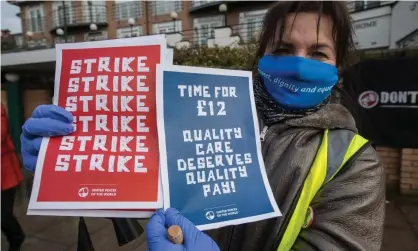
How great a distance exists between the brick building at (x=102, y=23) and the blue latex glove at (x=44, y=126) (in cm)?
799

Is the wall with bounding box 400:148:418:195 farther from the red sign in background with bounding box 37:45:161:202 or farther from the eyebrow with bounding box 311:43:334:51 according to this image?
the red sign in background with bounding box 37:45:161:202

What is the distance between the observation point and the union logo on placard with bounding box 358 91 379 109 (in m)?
4.66

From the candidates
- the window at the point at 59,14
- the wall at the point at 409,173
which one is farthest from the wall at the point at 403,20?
the window at the point at 59,14

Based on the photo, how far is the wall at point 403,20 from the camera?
560 centimetres

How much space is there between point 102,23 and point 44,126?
21010 mm

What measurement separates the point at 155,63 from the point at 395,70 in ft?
14.5

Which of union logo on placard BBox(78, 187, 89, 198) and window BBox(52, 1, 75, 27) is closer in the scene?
union logo on placard BBox(78, 187, 89, 198)

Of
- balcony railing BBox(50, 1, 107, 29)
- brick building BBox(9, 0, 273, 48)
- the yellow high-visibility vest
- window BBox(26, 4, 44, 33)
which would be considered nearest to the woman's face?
the yellow high-visibility vest

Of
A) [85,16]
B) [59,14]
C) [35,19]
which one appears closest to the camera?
[59,14]

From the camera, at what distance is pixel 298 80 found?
43.5 inches

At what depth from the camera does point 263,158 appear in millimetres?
1011

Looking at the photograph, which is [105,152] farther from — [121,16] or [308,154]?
[121,16]

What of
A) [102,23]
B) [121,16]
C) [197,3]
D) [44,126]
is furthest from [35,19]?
[44,126]

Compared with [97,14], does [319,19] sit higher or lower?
lower
